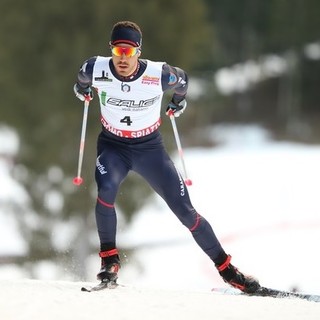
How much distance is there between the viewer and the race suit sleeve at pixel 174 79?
21.7 feet

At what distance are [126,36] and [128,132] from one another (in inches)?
33.3

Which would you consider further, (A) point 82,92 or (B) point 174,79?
(A) point 82,92

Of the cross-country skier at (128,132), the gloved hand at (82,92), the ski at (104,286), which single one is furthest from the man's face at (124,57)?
the ski at (104,286)

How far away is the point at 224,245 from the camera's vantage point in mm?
26000

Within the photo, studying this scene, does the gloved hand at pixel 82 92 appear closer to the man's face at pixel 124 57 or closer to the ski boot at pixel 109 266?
the man's face at pixel 124 57

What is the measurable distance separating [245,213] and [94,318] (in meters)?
25.9

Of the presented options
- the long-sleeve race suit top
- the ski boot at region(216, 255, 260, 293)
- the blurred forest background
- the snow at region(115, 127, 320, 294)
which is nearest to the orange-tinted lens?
the long-sleeve race suit top

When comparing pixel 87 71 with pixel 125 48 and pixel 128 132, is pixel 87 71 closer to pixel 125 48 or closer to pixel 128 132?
pixel 125 48

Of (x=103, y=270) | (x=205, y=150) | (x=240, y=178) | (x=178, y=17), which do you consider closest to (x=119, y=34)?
(x=103, y=270)

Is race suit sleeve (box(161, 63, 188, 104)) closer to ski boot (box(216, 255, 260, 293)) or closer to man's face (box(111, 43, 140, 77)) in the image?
man's face (box(111, 43, 140, 77))

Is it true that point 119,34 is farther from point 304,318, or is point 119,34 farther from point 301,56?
point 301,56

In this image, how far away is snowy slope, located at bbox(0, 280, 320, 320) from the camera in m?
5.49

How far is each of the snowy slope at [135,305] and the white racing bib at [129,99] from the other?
1434 millimetres

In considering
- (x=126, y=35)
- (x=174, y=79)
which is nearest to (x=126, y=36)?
(x=126, y=35)
